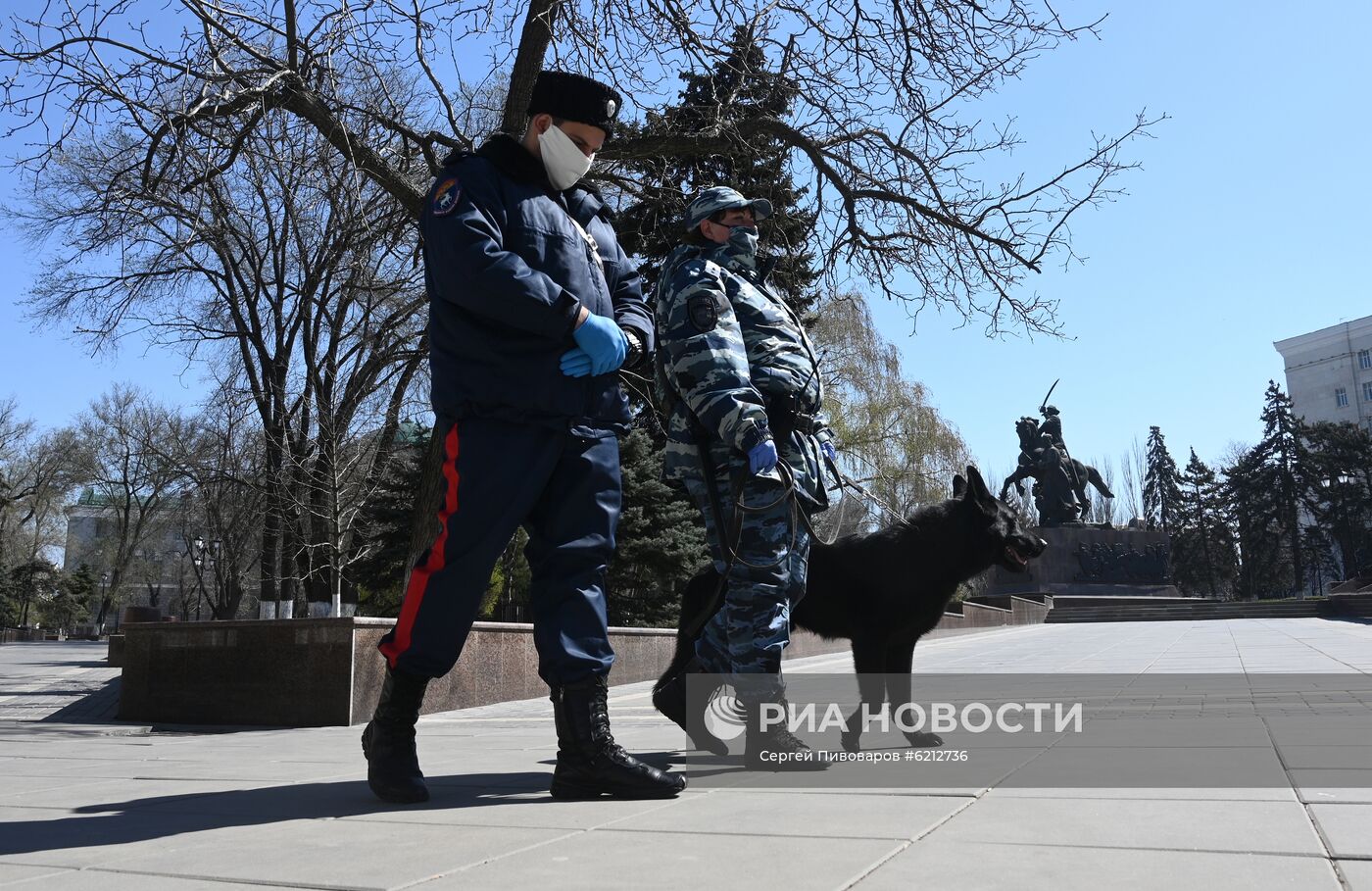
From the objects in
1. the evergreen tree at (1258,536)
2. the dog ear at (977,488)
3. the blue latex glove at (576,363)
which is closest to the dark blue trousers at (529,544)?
the blue latex glove at (576,363)

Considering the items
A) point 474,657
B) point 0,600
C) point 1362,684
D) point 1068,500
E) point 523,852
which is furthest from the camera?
point 0,600

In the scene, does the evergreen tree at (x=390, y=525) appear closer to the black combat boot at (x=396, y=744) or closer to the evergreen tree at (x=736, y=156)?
the evergreen tree at (x=736, y=156)

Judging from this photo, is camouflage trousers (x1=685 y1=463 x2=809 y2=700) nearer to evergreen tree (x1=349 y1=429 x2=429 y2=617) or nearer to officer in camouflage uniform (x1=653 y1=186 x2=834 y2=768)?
officer in camouflage uniform (x1=653 y1=186 x2=834 y2=768)

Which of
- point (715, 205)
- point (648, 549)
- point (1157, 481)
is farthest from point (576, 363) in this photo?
point (1157, 481)

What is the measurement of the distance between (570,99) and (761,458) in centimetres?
132

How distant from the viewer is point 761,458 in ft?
11.7

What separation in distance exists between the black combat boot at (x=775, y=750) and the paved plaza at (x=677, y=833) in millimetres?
138

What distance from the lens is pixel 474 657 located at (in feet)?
27.5

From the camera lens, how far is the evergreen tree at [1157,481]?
95.2 meters

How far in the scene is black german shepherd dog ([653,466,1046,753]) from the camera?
4188 millimetres

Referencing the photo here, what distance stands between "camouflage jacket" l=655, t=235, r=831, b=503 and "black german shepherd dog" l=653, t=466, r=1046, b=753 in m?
0.51

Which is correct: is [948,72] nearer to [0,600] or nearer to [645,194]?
[645,194]

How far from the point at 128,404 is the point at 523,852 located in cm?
4502

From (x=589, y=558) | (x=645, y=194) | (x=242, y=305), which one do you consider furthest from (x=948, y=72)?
(x=242, y=305)
